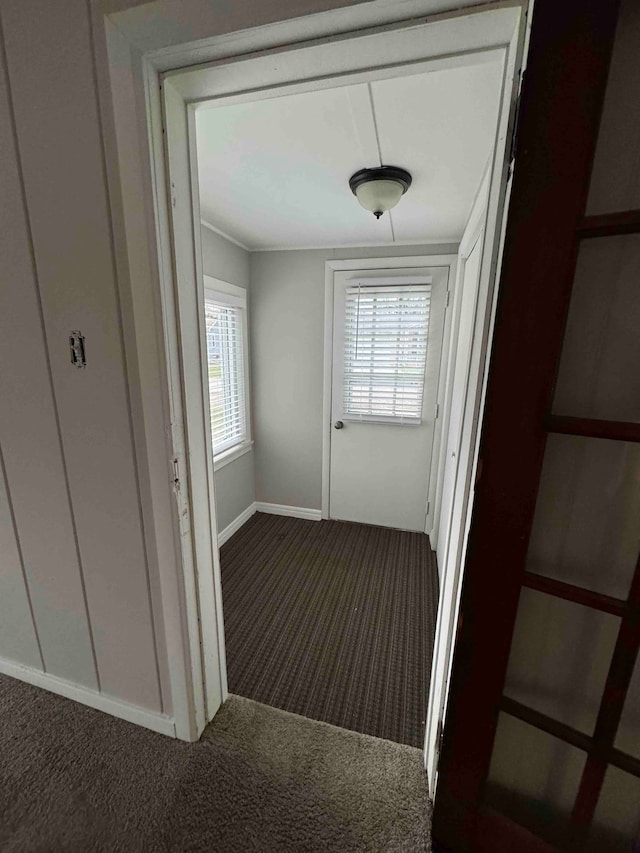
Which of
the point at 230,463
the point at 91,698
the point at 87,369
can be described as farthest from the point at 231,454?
the point at 87,369

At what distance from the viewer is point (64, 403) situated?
3.42ft

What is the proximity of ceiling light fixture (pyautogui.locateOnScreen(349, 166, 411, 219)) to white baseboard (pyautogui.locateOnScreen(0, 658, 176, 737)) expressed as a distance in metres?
2.35

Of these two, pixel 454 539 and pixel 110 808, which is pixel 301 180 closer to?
pixel 454 539

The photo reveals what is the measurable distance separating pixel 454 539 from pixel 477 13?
3.90ft

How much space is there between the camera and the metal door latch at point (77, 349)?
38.3 inches

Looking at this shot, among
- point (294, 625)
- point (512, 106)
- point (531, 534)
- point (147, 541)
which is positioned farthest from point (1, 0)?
point (294, 625)

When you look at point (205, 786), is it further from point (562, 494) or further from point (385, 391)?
point (385, 391)

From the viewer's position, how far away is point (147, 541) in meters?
1.08

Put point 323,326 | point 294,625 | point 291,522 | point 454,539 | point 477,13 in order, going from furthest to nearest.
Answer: point 291,522, point 323,326, point 294,625, point 454,539, point 477,13

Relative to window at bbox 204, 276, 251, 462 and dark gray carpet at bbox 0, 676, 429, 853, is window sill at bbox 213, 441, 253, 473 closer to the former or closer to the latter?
window at bbox 204, 276, 251, 462

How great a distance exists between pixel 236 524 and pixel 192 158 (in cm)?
260

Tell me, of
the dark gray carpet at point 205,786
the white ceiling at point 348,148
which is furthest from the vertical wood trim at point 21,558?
the white ceiling at point 348,148

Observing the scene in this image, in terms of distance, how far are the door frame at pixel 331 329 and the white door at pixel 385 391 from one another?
1.3 inches

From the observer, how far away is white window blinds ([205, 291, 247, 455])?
98.7 inches
